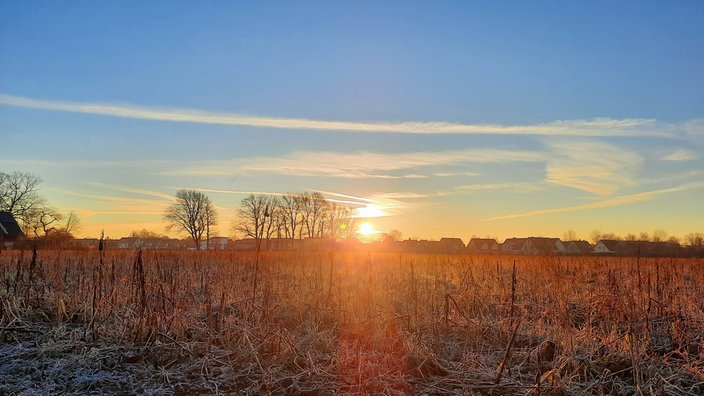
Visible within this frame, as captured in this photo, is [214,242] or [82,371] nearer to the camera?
[82,371]

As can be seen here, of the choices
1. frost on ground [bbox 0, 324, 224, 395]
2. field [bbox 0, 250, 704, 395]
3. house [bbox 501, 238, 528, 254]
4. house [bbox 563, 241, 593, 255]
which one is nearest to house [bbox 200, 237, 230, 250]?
house [bbox 501, 238, 528, 254]

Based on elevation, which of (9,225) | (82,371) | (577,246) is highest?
(9,225)

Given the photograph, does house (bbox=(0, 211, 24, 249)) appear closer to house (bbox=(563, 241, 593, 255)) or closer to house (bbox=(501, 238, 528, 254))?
house (bbox=(501, 238, 528, 254))

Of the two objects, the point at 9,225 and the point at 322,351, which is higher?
the point at 9,225

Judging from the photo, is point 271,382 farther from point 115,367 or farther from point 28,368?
point 28,368

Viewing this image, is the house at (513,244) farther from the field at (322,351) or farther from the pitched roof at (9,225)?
the field at (322,351)

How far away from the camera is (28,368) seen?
4160 mm

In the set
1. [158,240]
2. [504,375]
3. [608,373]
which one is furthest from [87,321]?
[158,240]

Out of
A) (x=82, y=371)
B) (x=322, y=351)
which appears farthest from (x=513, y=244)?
(x=82, y=371)

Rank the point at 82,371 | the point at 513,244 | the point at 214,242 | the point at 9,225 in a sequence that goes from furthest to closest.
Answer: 1. the point at 513,244
2. the point at 214,242
3. the point at 9,225
4. the point at 82,371

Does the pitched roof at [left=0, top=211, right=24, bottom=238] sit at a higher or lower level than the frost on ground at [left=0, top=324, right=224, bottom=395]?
higher

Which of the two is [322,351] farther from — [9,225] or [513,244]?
[513,244]

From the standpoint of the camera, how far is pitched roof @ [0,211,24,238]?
137 feet

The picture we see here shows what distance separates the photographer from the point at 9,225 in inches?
1684
